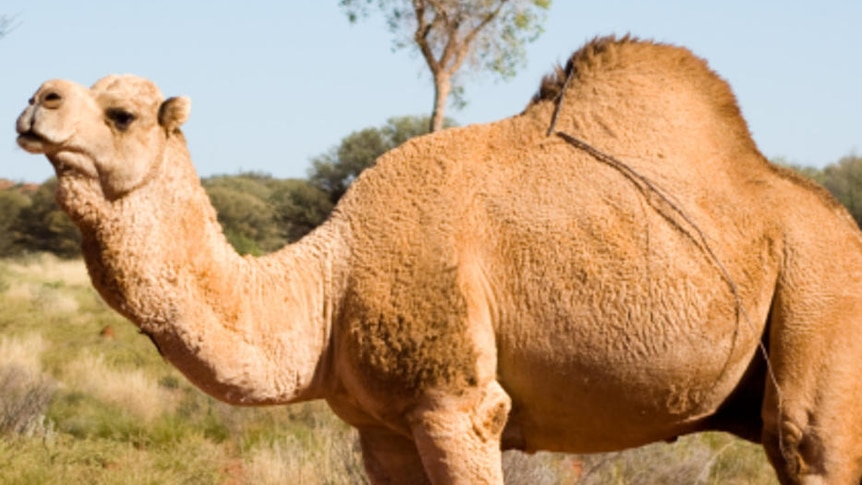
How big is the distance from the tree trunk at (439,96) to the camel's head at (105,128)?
12.0m

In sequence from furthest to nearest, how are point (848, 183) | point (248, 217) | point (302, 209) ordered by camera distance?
point (248, 217)
point (302, 209)
point (848, 183)

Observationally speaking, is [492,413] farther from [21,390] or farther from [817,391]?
[21,390]

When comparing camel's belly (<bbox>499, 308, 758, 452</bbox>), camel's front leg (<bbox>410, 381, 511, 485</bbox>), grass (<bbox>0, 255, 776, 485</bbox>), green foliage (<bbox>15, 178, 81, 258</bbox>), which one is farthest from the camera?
green foliage (<bbox>15, 178, 81, 258</bbox>)

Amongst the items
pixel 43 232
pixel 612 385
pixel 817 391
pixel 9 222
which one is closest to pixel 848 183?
pixel 817 391

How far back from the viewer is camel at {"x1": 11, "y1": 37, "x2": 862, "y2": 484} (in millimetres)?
4906

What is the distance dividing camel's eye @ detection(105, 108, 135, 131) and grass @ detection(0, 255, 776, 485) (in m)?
3.63

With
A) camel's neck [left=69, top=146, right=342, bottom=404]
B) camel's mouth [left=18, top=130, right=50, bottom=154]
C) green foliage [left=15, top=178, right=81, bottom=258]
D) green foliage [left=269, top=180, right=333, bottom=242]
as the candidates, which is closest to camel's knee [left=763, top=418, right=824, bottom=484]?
camel's neck [left=69, top=146, right=342, bottom=404]

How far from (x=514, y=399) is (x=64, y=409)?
30.3 feet

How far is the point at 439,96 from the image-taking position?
18094 mm

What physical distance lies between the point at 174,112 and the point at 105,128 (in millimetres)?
287

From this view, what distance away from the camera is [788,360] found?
18.6ft

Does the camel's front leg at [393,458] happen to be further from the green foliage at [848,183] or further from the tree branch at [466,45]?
the green foliage at [848,183]

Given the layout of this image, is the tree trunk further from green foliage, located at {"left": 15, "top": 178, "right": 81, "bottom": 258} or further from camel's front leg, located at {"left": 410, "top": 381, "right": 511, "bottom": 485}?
green foliage, located at {"left": 15, "top": 178, "right": 81, "bottom": 258}

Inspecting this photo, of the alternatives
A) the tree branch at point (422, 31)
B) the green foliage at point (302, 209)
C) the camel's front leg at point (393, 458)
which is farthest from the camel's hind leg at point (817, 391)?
the green foliage at point (302, 209)
